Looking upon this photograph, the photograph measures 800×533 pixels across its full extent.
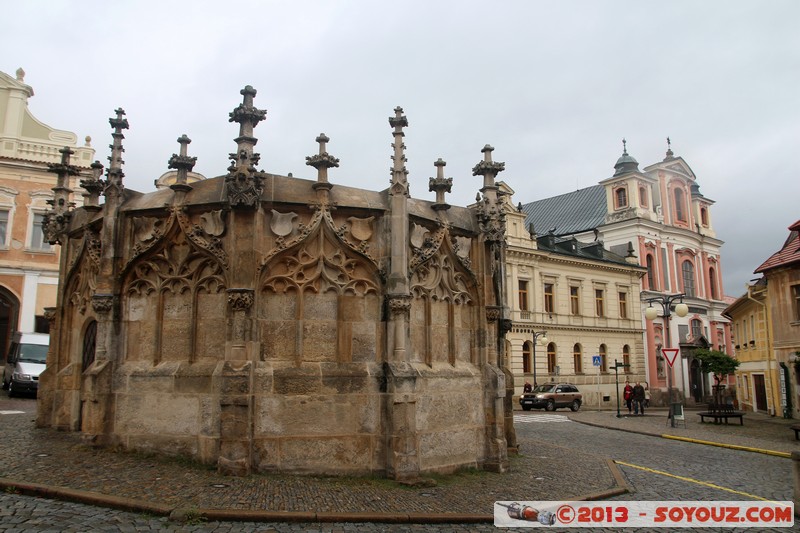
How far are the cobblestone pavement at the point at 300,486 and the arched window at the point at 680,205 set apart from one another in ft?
167

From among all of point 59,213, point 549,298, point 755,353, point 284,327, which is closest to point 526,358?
point 549,298

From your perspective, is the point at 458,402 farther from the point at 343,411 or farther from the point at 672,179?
the point at 672,179

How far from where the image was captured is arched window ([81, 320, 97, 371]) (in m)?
13.6

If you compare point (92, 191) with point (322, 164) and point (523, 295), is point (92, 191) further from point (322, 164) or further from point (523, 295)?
point (523, 295)

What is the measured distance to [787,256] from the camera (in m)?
30.7

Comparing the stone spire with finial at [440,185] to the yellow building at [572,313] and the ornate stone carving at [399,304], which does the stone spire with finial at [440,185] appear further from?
the yellow building at [572,313]

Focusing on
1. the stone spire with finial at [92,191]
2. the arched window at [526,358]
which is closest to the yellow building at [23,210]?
the stone spire with finial at [92,191]

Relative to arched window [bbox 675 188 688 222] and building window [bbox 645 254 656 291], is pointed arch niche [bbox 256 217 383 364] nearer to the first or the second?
building window [bbox 645 254 656 291]

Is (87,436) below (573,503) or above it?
above

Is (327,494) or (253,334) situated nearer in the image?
(327,494)

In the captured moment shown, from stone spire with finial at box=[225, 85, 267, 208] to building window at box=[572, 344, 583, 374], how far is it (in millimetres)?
41611

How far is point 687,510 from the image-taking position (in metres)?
9.82

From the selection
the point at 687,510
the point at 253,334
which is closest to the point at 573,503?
the point at 687,510

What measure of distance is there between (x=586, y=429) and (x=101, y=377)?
17.3 metres
